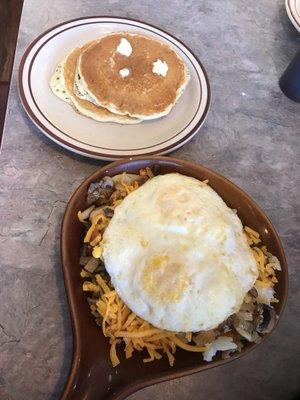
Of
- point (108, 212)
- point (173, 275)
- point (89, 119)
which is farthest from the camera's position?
point (89, 119)

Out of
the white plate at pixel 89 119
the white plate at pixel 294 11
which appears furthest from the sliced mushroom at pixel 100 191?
the white plate at pixel 294 11

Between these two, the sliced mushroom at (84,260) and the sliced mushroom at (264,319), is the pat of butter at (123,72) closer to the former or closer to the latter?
the sliced mushroom at (84,260)

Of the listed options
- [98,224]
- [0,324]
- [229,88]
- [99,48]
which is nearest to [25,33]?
[99,48]

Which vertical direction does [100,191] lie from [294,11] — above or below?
below

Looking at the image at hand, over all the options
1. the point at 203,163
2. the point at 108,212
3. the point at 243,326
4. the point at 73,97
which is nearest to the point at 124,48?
the point at 73,97

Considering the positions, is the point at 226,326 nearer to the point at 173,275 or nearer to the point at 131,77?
the point at 173,275

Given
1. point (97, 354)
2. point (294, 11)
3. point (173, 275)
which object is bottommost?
point (97, 354)
